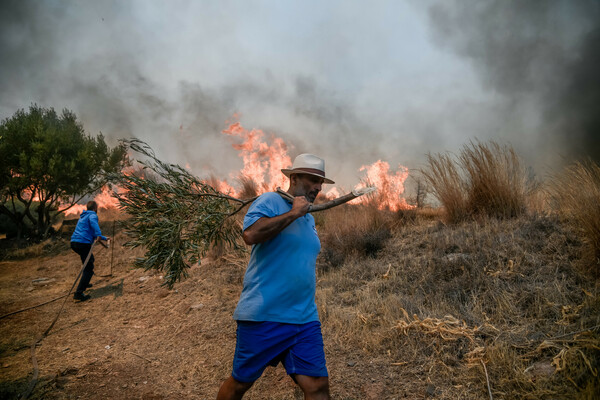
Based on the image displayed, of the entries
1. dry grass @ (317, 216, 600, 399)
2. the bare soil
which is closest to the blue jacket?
the bare soil

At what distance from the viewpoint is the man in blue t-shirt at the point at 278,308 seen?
2.22 metres

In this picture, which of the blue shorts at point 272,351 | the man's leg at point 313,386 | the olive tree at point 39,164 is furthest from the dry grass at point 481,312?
the olive tree at point 39,164

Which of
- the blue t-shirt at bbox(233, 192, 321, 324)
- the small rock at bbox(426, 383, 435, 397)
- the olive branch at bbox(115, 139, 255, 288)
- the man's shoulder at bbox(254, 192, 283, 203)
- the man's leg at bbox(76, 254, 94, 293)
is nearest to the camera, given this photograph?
the blue t-shirt at bbox(233, 192, 321, 324)

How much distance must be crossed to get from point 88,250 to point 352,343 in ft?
25.0

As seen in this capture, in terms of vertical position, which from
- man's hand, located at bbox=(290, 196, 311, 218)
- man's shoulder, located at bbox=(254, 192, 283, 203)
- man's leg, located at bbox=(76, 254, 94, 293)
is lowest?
man's leg, located at bbox=(76, 254, 94, 293)

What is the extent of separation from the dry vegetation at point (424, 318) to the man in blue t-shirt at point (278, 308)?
135 cm

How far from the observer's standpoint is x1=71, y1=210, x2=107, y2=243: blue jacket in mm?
8086

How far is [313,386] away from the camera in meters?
2.16

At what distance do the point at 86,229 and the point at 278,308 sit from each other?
802 cm

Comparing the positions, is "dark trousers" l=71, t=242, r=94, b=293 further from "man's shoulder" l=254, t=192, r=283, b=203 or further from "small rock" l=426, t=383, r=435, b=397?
"small rock" l=426, t=383, r=435, b=397

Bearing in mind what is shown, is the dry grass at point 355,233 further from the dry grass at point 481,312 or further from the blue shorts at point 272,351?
the blue shorts at point 272,351

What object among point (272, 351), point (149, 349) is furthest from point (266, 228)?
point (149, 349)

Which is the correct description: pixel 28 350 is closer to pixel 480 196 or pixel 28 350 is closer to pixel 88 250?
pixel 88 250

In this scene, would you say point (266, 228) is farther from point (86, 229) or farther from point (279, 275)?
point (86, 229)
